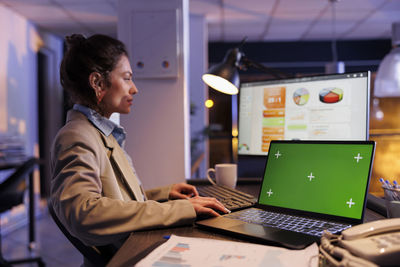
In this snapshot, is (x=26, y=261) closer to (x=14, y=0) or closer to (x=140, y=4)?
(x=140, y=4)

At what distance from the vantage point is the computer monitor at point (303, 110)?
131 centimetres

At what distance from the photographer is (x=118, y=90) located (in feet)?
4.14

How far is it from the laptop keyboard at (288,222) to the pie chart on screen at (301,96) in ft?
2.19

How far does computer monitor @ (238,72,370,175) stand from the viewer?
4.29 ft

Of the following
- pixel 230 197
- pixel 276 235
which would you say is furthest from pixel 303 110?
pixel 276 235

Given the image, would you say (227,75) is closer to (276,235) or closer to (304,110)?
(304,110)

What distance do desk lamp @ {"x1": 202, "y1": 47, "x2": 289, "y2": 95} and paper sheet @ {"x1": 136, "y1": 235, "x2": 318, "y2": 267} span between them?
37.4 inches

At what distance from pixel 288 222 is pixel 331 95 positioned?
74 cm

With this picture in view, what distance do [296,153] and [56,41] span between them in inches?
223

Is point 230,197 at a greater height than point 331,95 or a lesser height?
lesser

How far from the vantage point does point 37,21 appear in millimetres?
4859

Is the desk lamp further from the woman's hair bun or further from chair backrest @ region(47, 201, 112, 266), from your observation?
chair backrest @ region(47, 201, 112, 266)

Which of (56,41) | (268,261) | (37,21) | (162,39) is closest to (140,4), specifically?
(162,39)

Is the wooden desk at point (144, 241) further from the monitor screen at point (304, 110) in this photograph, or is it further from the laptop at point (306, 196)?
the monitor screen at point (304, 110)
